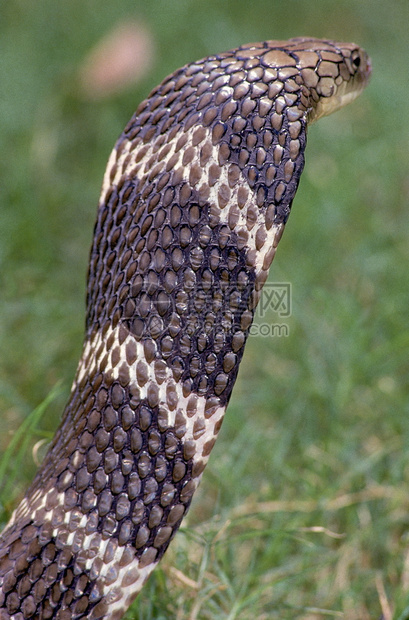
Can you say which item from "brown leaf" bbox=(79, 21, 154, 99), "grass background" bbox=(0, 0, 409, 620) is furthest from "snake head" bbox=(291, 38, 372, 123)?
"brown leaf" bbox=(79, 21, 154, 99)

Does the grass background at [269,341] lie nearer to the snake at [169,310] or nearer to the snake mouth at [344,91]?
the snake at [169,310]

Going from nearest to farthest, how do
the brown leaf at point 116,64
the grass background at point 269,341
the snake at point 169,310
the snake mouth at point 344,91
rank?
the snake at point 169,310, the snake mouth at point 344,91, the grass background at point 269,341, the brown leaf at point 116,64

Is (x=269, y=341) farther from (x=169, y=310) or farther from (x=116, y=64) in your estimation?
(x=116, y=64)

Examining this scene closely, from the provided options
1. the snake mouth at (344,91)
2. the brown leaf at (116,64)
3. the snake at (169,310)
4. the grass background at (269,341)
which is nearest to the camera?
the snake at (169,310)

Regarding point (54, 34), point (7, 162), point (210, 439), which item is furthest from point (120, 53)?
point (210, 439)

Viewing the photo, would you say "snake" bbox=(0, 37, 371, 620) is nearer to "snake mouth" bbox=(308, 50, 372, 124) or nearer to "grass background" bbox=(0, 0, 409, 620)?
"snake mouth" bbox=(308, 50, 372, 124)

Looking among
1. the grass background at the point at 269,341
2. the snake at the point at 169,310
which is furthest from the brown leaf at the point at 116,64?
the snake at the point at 169,310

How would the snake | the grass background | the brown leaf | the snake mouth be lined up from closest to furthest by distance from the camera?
the snake < the snake mouth < the grass background < the brown leaf
